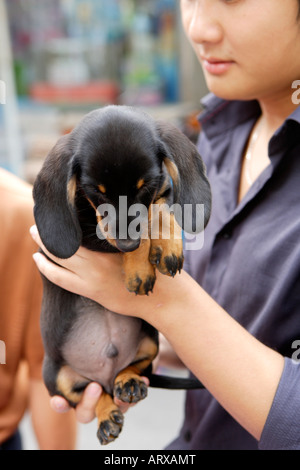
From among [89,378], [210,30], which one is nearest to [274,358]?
[89,378]

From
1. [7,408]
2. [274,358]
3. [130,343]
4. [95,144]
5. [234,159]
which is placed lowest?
[7,408]

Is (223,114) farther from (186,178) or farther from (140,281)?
(140,281)

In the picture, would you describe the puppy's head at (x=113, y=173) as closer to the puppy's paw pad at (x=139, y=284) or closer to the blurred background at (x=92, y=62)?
the puppy's paw pad at (x=139, y=284)

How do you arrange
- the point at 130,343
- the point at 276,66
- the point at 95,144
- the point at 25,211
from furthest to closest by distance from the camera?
the point at 25,211 < the point at 130,343 < the point at 276,66 < the point at 95,144

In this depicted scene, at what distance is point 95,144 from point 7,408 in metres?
0.90

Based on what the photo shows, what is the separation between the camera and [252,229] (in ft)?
4.04

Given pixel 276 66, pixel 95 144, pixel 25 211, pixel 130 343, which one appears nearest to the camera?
pixel 95 144

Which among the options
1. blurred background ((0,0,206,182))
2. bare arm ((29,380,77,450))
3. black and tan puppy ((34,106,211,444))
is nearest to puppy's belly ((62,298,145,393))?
black and tan puppy ((34,106,211,444))

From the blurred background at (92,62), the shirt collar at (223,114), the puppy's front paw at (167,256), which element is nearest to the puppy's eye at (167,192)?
the puppy's front paw at (167,256)

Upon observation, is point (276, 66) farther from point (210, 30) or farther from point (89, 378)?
point (89, 378)

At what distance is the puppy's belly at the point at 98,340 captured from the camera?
1.29 meters

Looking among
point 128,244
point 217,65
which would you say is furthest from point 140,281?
point 217,65

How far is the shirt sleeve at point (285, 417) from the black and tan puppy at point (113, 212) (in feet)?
1.05

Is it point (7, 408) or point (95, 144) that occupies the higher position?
point (95, 144)
